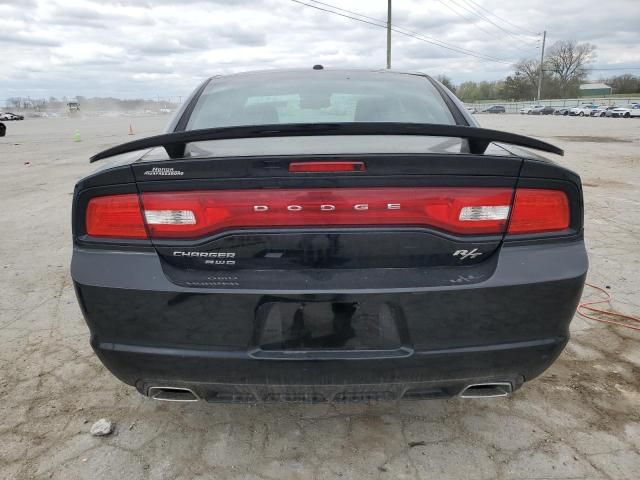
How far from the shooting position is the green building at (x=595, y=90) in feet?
260

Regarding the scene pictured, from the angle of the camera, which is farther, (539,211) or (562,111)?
(562,111)

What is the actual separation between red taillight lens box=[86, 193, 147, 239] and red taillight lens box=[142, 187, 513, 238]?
5cm

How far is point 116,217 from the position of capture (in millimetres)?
1612

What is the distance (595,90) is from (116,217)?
318 feet

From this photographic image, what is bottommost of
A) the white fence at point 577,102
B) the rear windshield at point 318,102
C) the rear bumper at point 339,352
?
the rear bumper at point 339,352

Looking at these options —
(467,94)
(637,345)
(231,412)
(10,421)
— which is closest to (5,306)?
(10,421)

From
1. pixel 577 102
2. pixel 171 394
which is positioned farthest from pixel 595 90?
pixel 171 394

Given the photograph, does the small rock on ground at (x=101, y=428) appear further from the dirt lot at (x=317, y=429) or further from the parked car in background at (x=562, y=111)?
the parked car in background at (x=562, y=111)

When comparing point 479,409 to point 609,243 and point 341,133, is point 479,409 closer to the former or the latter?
point 341,133

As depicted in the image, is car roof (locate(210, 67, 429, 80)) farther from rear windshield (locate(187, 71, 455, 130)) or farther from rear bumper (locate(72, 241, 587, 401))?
rear bumper (locate(72, 241, 587, 401))

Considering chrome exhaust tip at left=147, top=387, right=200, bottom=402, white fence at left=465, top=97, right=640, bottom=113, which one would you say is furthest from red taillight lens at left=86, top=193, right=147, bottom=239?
white fence at left=465, top=97, right=640, bottom=113

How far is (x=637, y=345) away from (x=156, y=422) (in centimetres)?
274

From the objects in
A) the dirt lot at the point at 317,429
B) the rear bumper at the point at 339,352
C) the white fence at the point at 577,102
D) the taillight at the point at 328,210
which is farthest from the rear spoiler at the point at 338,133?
the white fence at the point at 577,102

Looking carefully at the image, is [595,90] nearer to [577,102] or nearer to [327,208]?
[577,102]
